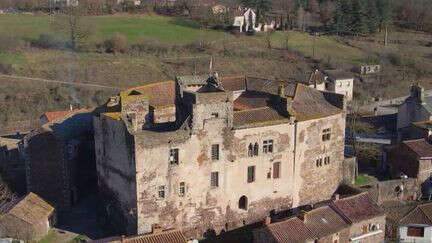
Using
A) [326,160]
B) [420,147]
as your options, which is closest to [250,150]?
[326,160]

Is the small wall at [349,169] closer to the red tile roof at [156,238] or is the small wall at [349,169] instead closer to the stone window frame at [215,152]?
the stone window frame at [215,152]

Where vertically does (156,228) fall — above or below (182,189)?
below

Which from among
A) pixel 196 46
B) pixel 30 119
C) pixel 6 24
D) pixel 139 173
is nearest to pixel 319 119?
pixel 139 173

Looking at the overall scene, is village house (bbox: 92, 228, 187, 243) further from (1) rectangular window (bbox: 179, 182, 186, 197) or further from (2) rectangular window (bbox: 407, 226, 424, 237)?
(2) rectangular window (bbox: 407, 226, 424, 237)

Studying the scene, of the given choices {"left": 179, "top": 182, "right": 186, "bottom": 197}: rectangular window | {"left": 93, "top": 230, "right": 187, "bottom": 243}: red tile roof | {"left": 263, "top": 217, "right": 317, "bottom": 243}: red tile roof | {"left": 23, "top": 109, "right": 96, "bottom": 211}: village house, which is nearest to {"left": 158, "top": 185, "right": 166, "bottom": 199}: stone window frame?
{"left": 179, "top": 182, "right": 186, "bottom": 197}: rectangular window

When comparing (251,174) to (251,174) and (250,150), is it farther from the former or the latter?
(250,150)

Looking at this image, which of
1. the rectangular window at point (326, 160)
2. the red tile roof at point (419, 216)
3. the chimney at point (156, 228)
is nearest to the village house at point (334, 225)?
the red tile roof at point (419, 216)
